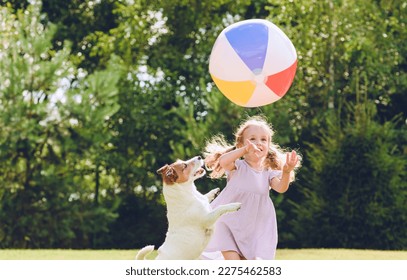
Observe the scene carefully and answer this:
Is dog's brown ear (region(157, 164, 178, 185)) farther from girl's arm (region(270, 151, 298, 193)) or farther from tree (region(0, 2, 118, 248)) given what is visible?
tree (region(0, 2, 118, 248))

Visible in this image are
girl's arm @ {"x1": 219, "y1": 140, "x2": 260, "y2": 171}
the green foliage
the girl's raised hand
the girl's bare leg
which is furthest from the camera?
the green foliage

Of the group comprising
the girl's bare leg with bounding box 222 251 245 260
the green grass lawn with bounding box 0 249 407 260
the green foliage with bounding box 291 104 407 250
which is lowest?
the green foliage with bounding box 291 104 407 250

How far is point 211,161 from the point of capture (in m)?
6.44

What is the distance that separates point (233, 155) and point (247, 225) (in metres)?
0.52

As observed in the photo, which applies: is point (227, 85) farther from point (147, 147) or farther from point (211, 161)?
point (147, 147)

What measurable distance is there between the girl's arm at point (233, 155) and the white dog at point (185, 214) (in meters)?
0.54

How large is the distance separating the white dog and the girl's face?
2.57 ft

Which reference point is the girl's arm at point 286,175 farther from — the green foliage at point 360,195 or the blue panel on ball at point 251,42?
the green foliage at point 360,195

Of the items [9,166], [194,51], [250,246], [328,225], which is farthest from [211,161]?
[194,51]

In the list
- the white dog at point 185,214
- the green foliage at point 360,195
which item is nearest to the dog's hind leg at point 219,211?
the white dog at point 185,214

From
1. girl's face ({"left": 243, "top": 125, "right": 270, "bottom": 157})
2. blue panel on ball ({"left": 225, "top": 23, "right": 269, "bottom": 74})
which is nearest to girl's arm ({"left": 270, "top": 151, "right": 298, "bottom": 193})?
girl's face ({"left": 243, "top": 125, "right": 270, "bottom": 157})

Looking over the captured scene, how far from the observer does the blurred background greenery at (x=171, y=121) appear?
1383cm

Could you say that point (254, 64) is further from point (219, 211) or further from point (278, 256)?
point (278, 256)

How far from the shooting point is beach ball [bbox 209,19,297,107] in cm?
709
